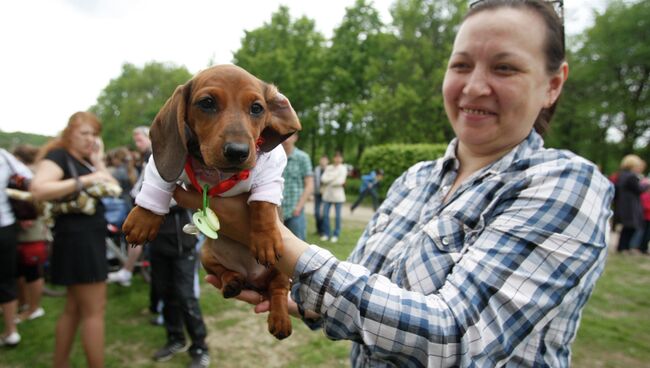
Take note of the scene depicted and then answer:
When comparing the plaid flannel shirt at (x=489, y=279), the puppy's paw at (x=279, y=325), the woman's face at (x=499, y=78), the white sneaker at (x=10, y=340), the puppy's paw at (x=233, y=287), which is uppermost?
the woman's face at (x=499, y=78)

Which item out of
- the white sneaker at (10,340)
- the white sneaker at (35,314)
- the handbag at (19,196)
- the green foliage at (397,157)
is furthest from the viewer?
the green foliage at (397,157)

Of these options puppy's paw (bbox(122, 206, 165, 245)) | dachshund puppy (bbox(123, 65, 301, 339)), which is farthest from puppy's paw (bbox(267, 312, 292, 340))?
puppy's paw (bbox(122, 206, 165, 245))

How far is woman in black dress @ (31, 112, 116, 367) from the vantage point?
10.4ft

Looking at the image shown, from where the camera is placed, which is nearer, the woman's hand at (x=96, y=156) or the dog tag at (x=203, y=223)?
the dog tag at (x=203, y=223)

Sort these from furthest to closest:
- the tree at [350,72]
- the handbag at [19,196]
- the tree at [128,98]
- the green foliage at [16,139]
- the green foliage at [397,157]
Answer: the tree at [128,98] → the tree at [350,72] → the green foliage at [397,157] → the green foliage at [16,139] → the handbag at [19,196]

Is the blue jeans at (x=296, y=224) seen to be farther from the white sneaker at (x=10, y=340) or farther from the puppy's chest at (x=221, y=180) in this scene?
the puppy's chest at (x=221, y=180)

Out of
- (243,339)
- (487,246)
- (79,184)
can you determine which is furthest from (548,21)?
(243,339)

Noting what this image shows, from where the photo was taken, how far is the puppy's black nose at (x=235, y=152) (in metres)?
1.25

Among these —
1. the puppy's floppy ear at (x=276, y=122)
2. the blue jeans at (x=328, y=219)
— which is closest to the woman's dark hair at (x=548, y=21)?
the puppy's floppy ear at (x=276, y=122)

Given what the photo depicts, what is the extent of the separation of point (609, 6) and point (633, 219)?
20.8m

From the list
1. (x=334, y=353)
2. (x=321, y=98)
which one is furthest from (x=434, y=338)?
(x=321, y=98)

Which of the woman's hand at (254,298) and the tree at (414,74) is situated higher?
the tree at (414,74)

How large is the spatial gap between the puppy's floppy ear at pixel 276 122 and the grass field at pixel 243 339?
326 cm

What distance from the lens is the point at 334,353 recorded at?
431 centimetres
